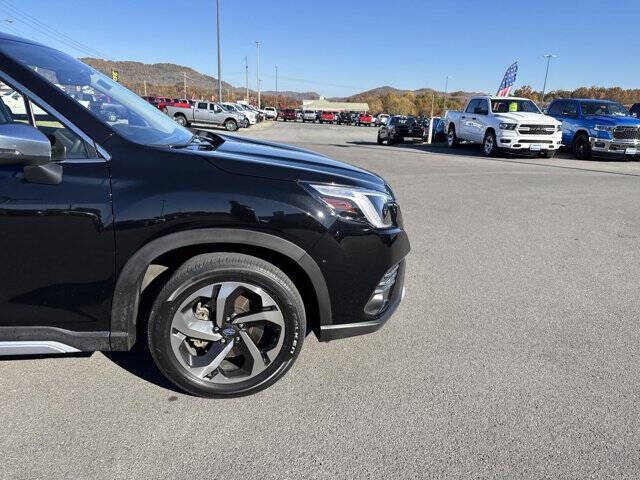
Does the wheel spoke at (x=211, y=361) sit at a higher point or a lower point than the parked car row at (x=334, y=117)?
lower

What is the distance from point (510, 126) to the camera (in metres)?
15.5

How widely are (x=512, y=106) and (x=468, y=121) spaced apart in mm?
2092

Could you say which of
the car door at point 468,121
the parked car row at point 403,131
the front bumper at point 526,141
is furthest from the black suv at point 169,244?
the parked car row at point 403,131

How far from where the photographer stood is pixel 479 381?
2.86 meters

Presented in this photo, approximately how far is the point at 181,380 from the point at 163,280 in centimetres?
56

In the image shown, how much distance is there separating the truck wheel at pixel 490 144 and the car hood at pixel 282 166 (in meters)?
14.8

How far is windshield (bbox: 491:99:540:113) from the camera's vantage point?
16672mm

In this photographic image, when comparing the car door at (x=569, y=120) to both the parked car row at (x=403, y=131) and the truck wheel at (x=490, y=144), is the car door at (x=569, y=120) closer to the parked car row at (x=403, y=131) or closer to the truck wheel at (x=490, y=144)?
the truck wheel at (x=490, y=144)

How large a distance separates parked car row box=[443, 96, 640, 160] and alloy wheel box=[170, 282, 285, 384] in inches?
594

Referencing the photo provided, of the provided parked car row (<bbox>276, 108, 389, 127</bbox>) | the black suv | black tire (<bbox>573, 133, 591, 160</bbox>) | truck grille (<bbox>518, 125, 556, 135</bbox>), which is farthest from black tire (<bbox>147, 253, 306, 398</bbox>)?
parked car row (<bbox>276, 108, 389, 127</bbox>)

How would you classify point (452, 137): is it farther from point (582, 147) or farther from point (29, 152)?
point (29, 152)

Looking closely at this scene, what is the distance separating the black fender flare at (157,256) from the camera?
2.31m

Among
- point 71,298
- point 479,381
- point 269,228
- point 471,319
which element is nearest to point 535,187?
point 471,319

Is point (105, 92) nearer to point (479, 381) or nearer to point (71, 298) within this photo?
point (71, 298)
